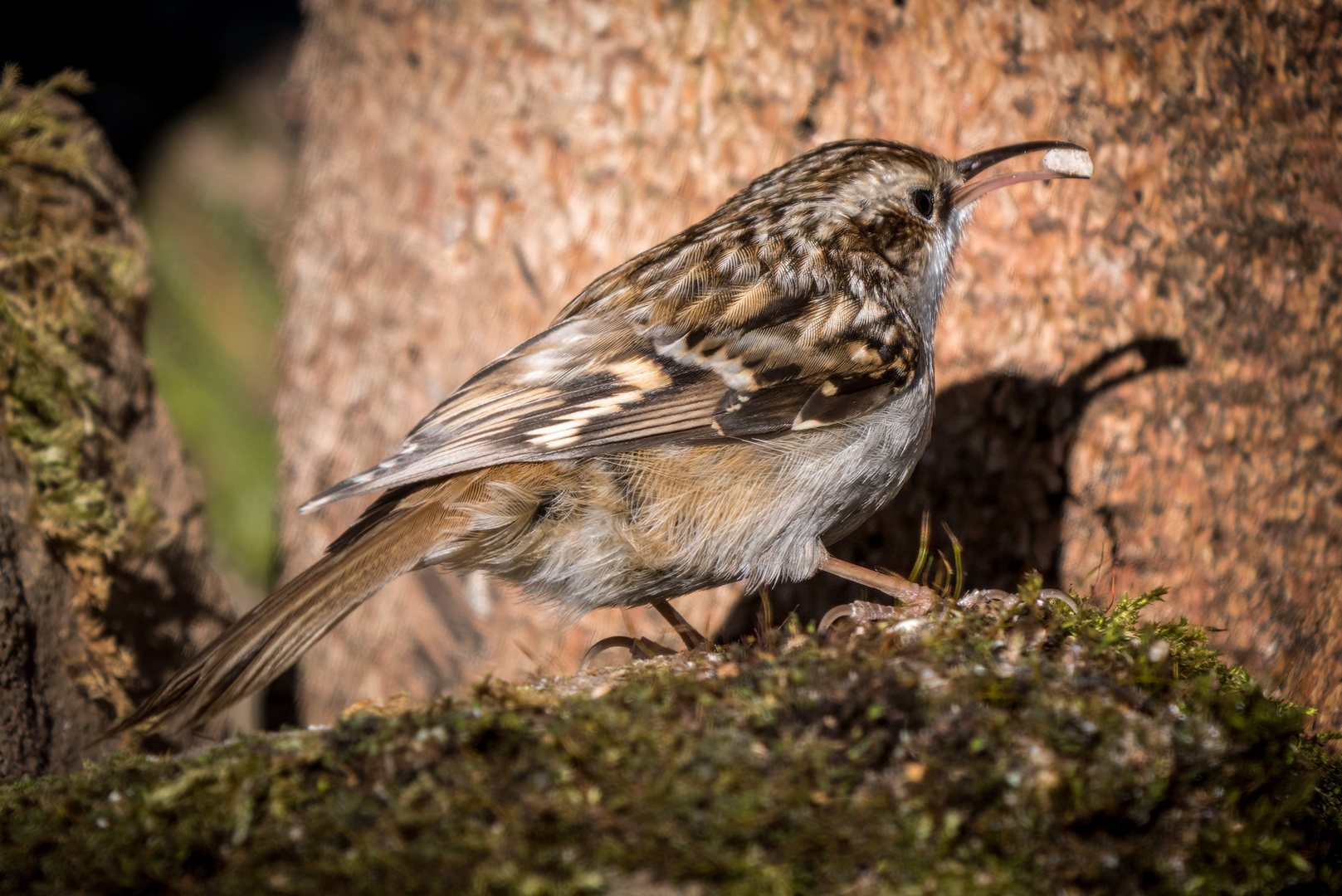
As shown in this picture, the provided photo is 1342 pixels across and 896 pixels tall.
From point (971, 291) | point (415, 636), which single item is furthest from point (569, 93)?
point (415, 636)

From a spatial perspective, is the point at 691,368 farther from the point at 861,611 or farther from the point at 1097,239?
the point at 1097,239

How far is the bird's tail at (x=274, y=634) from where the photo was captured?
7.61 ft

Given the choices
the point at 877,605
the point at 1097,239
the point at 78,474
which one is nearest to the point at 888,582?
the point at 877,605

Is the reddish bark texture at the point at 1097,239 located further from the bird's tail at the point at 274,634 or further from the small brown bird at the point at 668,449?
the bird's tail at the point at 274,634

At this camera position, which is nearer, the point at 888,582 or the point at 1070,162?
the point at 888,582

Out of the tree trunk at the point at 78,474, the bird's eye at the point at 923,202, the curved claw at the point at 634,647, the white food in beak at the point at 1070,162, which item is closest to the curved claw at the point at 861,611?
the curved claw at the point at 634,647

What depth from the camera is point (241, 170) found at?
22.0 ft

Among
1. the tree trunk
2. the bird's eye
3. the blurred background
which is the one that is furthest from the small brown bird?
the blurred background

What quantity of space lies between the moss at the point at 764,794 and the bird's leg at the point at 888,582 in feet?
2.28

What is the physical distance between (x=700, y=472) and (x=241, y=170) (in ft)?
18.1

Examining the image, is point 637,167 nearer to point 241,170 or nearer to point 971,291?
point 971,291

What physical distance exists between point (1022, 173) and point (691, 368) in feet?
4.71

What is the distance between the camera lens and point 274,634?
7.79 ft

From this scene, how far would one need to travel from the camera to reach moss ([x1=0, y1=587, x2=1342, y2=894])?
60.5 inches
